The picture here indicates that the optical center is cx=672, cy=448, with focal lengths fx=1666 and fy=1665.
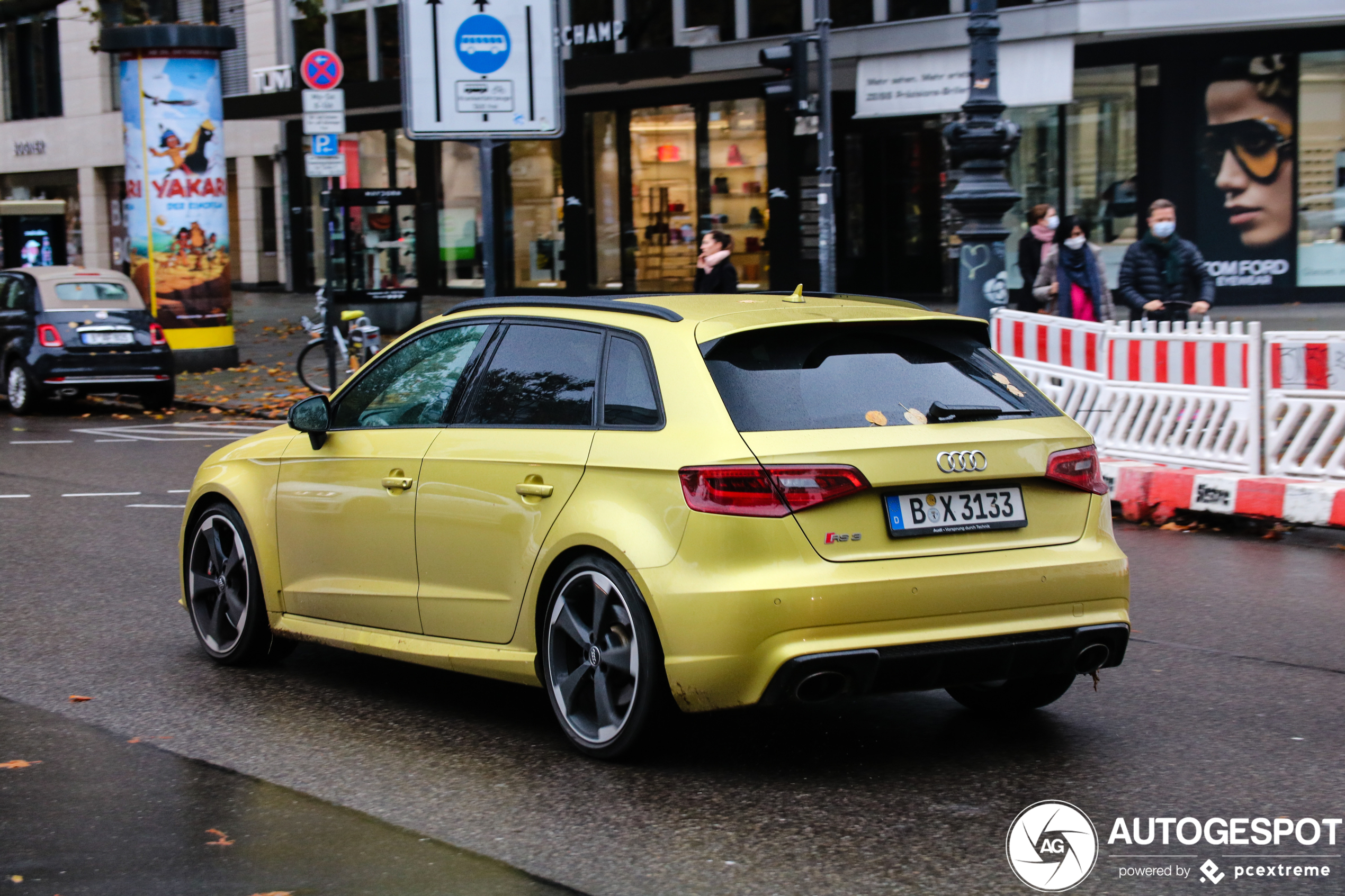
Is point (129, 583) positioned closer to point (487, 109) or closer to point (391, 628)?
point (391, 628)

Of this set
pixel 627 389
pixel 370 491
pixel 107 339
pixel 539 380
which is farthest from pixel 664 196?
pixel 627 389

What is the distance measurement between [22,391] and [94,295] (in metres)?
1.41

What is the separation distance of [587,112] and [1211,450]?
22667 millimetres

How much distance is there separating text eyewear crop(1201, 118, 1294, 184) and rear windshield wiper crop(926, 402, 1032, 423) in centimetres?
1960

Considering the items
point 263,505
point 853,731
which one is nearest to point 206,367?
point 263,505

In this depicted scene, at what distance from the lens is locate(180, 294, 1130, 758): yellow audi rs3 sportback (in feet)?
15.8

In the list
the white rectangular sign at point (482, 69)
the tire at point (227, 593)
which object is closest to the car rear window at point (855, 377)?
the tire at point (227, 593)

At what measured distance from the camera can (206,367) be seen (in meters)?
23.2

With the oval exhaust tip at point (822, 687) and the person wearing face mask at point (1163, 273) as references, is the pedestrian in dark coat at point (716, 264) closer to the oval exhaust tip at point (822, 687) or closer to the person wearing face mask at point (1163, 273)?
the person wearing face mask at point (1163, 273)

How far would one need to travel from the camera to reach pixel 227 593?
684 centimetres

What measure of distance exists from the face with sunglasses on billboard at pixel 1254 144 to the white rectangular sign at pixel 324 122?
12.5 meters

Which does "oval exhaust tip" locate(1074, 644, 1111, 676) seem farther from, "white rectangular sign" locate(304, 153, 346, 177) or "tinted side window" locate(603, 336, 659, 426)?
"white rectangular sign" locate(304, 153, 346, 177)

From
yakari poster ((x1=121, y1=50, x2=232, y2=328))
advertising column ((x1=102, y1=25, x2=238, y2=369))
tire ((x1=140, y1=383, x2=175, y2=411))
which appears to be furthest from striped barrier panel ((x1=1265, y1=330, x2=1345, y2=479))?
yakari poster ((x1=121, y1=50, x2=232, y2=328))

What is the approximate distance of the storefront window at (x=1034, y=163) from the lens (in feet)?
81.0
